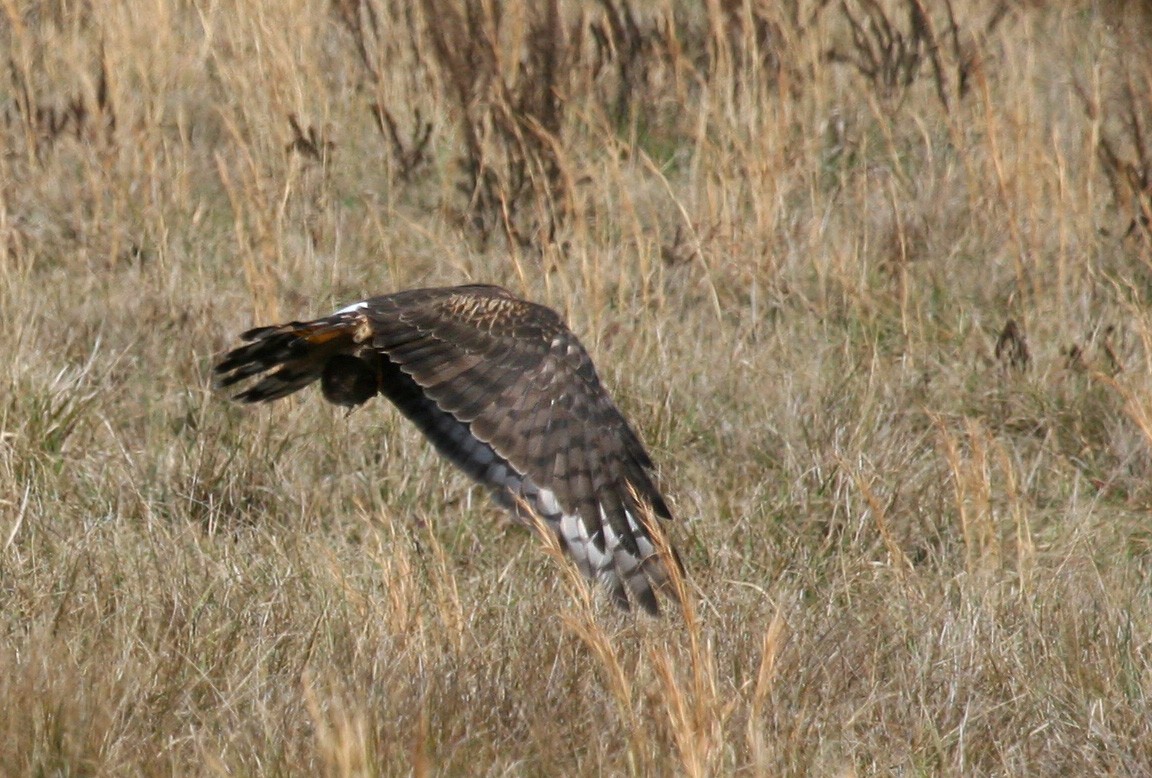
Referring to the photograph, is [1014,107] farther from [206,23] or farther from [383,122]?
[206,23]

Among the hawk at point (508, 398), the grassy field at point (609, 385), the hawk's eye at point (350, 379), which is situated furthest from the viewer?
the hawk's eye at point (350, 379)

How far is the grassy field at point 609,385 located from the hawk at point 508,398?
19 cm

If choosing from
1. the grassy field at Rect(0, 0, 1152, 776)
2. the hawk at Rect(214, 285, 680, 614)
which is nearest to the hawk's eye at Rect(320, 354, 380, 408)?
the hawk at Rect(214, 285, 680, 614)

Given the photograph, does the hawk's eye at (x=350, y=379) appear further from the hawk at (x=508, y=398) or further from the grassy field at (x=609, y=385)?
the grassy field at (x=609, y=385)

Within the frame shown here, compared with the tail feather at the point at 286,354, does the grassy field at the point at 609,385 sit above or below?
below

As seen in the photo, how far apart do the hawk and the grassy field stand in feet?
0.61

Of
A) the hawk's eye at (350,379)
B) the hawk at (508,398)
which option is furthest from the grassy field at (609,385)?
the hawk's eye at (350,379)

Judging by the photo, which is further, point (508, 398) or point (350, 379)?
point (350, 379)

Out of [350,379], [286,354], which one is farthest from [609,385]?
[286,354]

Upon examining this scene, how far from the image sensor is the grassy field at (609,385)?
3295 millimetres

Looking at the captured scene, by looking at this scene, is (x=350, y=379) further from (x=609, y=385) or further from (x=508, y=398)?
(x=609, y=385)

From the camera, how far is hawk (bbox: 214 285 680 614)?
3.67m

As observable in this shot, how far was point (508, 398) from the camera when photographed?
3.78 meters

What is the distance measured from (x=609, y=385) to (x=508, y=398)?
3.73ft
